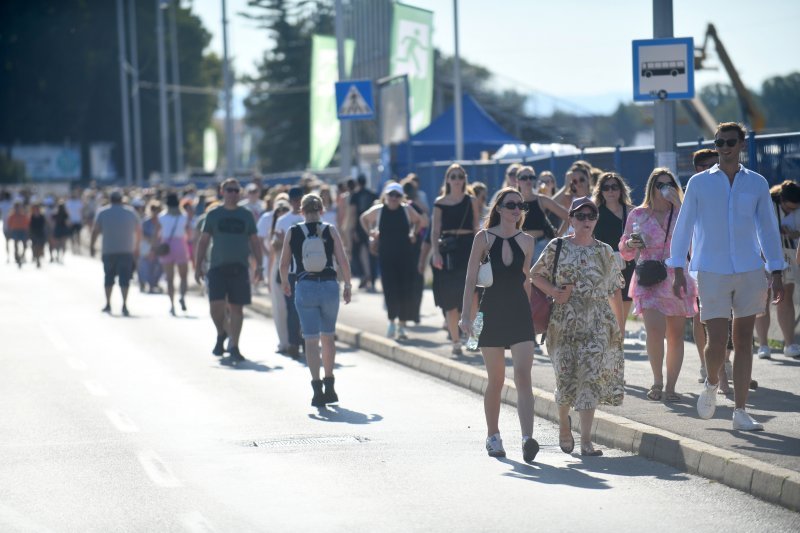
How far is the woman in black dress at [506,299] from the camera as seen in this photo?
30.9 ft

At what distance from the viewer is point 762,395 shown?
11.1 m

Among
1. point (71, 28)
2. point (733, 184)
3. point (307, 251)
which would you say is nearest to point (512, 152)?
point (307, 251)

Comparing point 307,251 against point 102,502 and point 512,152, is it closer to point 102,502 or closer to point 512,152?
point 102,502

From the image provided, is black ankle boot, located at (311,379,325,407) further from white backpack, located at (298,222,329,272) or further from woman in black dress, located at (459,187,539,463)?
woman in black dress, located at (459,187,539,463)

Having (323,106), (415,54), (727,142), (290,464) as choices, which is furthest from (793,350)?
(323,106)

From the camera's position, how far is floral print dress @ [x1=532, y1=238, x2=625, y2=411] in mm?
9344

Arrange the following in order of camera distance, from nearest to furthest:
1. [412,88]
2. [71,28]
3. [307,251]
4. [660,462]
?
[660,462] → [307,251] → [412,88] → [71,28]

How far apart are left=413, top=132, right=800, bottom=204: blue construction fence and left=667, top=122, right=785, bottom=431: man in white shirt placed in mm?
4823

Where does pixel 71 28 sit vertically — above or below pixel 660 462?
above

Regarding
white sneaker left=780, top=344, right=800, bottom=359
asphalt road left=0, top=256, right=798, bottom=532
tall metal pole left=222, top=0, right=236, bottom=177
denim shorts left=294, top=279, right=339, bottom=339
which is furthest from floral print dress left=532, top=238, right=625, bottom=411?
tall metal pole left=222, top=0, right=236, bottom=177

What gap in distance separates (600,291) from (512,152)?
1679 cm

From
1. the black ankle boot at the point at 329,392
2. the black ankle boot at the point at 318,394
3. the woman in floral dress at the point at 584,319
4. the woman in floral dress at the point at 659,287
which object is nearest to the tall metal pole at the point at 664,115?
the woman in floral dress at the point at 659,287

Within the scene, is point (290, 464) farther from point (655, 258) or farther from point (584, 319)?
point (655, 258)

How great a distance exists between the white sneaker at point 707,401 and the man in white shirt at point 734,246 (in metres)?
0.09
